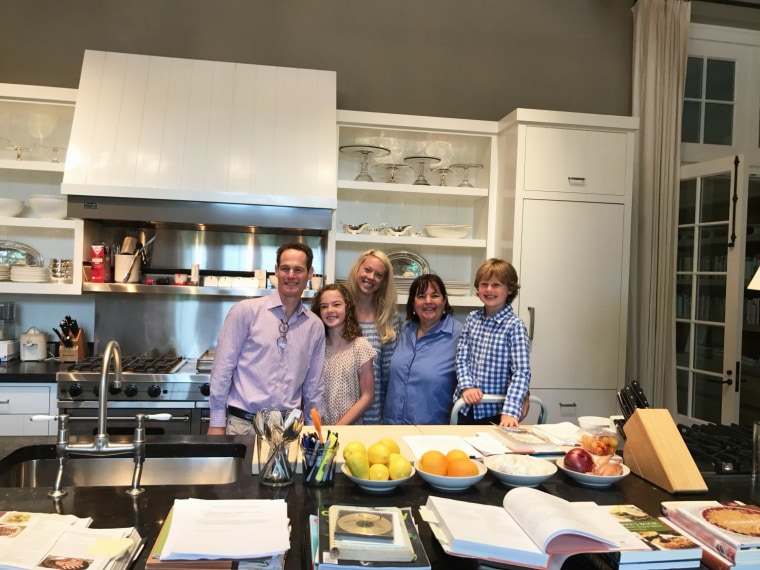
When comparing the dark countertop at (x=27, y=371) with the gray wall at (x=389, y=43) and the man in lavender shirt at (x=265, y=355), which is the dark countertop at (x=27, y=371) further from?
the gray wall at (x=389, y=43)

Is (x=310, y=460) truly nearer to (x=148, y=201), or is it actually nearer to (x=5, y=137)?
(x=148, y=201)

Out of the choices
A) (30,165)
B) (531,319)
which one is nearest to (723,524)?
(531,319)

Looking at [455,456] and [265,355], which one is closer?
[455,456]

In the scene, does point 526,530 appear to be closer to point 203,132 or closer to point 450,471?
point 450,471

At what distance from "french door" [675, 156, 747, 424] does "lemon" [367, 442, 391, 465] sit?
Answer: 2.65 meters

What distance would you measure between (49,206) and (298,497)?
2671 mm

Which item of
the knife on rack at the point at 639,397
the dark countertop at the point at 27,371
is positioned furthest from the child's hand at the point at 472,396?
the dark countertop at the point at 27,371

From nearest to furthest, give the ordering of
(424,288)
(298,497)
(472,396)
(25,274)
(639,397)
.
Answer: (298,497)
(639,397)
(472,396)
(424,288)
(25,274)

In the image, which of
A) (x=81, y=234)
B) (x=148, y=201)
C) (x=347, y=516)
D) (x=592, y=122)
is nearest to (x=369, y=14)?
(x=592, y=122)

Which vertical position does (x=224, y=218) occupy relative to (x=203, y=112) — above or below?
below

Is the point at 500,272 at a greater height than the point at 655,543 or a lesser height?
greater

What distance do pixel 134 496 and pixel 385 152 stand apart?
109 inches

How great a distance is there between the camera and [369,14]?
3.90 meters

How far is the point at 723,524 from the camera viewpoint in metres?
1.30
